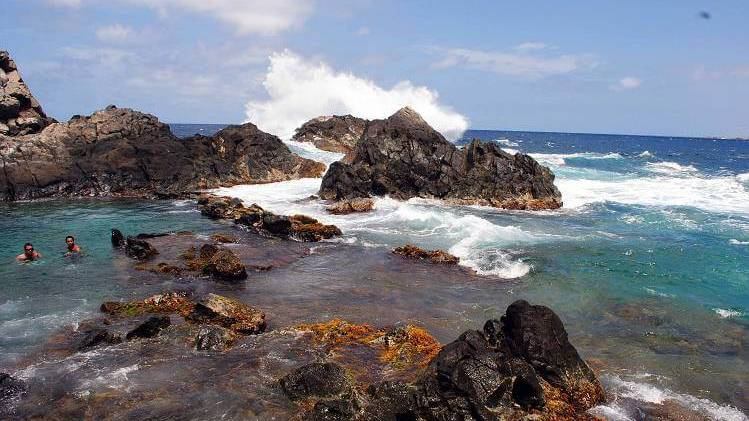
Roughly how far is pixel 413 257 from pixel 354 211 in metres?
12.3

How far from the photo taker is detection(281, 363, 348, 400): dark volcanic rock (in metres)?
11.8

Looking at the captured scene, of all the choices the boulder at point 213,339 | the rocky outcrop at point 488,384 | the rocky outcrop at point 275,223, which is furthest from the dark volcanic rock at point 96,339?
the rocky outcrop at point 275,223

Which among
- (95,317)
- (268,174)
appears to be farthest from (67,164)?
(95,317)

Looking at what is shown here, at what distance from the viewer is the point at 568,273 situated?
23.2 meters

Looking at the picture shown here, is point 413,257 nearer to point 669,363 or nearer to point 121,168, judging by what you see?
point 669,363

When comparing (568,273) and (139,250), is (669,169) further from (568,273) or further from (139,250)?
(139,250)

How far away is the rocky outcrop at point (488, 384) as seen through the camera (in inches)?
423

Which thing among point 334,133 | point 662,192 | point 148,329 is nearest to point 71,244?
point 148,329

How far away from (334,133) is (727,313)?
205 feet

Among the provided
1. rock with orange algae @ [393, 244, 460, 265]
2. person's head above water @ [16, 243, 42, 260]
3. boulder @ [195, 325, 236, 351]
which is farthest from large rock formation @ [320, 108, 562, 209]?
boulder @ [195, 325, 236, 351]

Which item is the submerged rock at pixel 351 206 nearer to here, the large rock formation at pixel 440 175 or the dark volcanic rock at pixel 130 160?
the large rock formation at pixel 440 175

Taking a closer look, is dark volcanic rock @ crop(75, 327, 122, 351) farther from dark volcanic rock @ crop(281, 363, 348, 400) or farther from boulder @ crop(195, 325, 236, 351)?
dark volcanic rock @ crop(281, 363, 348, 400)

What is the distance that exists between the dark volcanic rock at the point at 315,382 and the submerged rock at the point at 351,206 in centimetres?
2445

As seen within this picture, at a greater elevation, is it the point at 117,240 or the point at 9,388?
the point at 117,240
